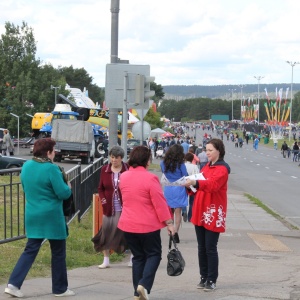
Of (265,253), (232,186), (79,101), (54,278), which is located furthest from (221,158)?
(79,101)

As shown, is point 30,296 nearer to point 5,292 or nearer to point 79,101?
point 5,292

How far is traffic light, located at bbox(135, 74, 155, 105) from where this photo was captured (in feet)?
44.7

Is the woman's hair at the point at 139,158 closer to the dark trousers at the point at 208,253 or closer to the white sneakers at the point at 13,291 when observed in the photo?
the dark trousers at the point at 208,253

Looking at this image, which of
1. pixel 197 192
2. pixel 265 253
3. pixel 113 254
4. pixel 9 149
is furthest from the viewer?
pixel 9 149

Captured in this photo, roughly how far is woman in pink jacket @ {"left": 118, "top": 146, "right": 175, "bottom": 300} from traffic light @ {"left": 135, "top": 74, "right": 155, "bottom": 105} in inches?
209

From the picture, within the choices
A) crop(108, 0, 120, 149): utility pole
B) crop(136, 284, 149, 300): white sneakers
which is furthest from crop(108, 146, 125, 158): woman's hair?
crop(108, 0, 120, 149): utility pole

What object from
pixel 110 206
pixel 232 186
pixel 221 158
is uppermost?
pixel 221 158

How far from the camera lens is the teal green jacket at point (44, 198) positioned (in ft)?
27.5

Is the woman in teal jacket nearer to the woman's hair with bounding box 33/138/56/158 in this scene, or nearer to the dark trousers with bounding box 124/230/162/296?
the woman's hair with bounding box 33/138/56/158

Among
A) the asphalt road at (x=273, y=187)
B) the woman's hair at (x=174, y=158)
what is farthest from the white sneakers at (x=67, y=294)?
the asphalt road at (x=273, y=187)

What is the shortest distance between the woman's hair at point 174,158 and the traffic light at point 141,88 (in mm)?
931

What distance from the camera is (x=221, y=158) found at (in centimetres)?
934

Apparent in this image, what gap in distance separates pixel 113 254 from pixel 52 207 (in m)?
3.68

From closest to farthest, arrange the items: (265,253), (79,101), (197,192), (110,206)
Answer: (197,192) → (110,206) → (265,253) → (79,101)
